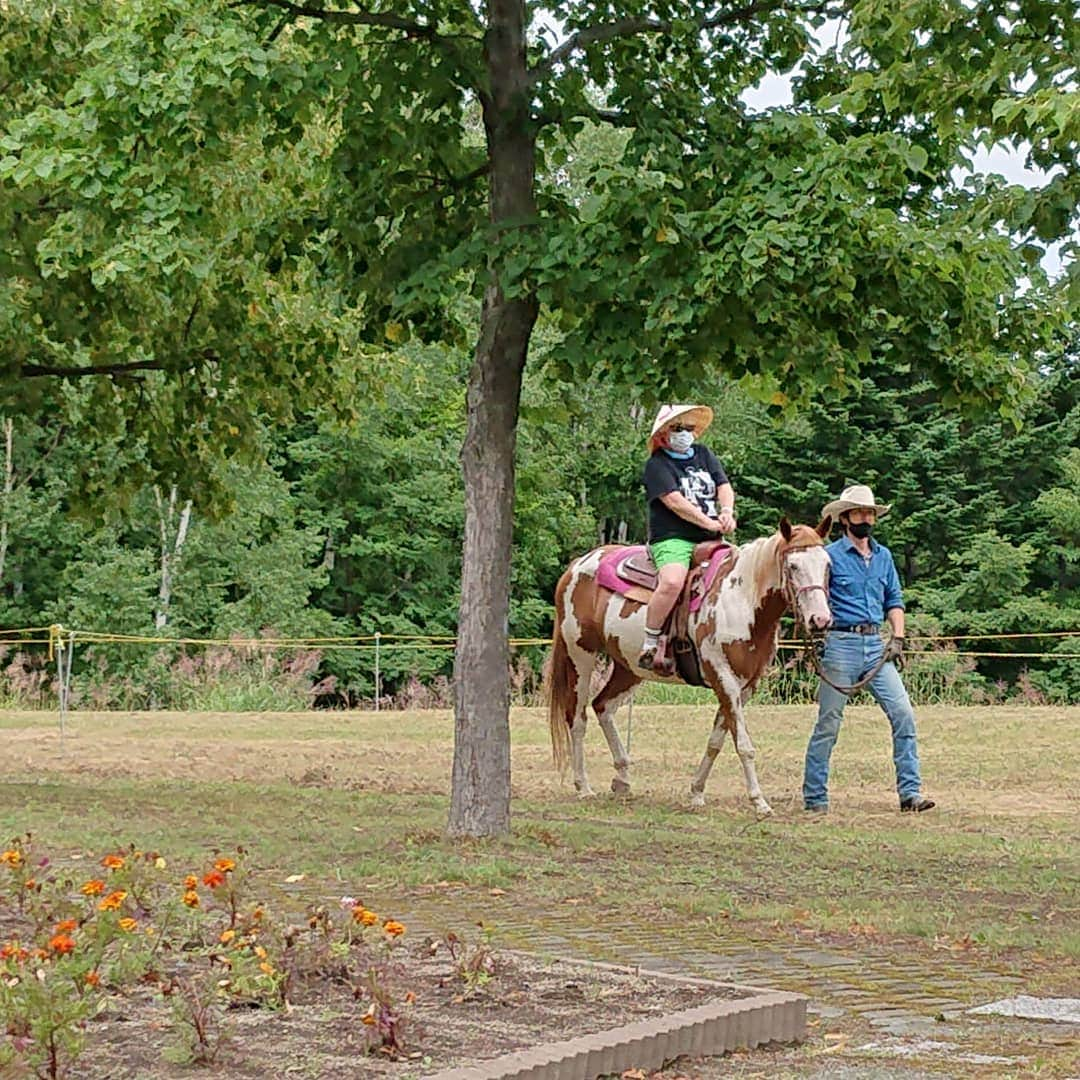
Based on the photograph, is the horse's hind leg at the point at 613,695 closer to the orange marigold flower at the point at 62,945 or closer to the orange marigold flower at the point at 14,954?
the orange marigold flower at the point at 14,954

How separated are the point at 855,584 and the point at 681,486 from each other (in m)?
1.63

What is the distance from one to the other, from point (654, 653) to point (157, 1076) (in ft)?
29.7

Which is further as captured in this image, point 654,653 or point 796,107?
point 654,653

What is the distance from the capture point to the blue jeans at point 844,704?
534 inches

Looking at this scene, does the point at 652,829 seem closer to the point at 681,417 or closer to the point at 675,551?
the point at 675,551

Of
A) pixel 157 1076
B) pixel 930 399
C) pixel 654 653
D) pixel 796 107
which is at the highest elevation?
pixel 930 399

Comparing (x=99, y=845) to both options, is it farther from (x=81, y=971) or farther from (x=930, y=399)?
(x=930, y=399)

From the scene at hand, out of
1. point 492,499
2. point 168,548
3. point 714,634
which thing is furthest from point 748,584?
point 168,548

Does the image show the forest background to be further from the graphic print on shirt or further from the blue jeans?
the blue jeans

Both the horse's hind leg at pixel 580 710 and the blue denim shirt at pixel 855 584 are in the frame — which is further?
the horse's hind leg at pixel 580 710

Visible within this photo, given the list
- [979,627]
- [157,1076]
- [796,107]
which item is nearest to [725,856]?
[796,107]

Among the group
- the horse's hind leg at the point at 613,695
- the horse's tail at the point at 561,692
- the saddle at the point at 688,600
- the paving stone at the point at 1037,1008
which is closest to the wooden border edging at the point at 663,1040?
the paving stone at the point at 1037,1008

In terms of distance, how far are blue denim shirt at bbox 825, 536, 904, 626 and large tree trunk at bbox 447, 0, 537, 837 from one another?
3584 millimetres

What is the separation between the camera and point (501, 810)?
11172 millimetres
